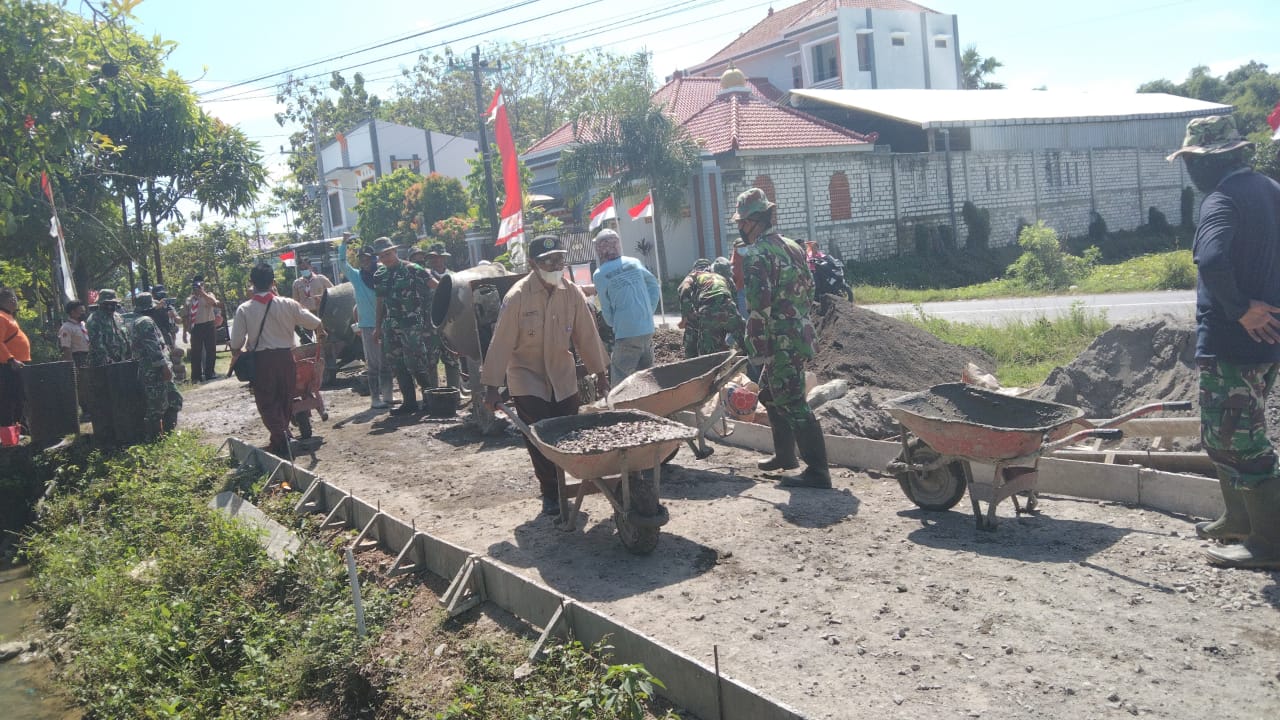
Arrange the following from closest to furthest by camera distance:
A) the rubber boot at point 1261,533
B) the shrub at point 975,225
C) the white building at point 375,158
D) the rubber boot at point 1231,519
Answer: the rubber boot at point 1261,533
the rubber boot at point 1231,519
the shrub at point 975,225
the white building at point 375,158

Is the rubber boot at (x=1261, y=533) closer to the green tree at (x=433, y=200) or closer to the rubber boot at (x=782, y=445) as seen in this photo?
the rubber boot at (x=782, y=445)

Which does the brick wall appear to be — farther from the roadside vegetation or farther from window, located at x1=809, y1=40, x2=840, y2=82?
the roadside vegetation

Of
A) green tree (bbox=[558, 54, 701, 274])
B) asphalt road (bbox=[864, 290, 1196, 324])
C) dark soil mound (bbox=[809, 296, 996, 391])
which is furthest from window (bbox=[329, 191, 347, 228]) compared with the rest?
dark soil mound (bbox=[809, 296, 996, 391])

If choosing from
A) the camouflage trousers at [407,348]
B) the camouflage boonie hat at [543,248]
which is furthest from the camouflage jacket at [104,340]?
the camouflage boonie hat at [543,248]

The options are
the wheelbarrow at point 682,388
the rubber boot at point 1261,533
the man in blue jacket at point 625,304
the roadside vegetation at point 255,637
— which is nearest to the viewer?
the roadside vegetation at point 255,637

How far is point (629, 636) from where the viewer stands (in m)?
4.23

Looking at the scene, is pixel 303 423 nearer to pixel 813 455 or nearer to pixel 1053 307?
pixel 813 455

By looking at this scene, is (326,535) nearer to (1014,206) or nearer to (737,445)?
(737,445)

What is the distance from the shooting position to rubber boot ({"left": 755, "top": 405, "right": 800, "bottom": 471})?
7.22 m

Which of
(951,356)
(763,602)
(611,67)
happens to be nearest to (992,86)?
(611,67)

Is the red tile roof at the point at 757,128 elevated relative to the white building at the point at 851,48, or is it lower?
lower

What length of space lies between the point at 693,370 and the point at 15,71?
22.5ft

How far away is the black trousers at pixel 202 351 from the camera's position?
57.7 ft

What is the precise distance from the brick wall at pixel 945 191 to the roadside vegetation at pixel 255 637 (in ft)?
67.8
